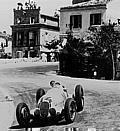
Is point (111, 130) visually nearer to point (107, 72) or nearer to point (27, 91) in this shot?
point (27, 91)

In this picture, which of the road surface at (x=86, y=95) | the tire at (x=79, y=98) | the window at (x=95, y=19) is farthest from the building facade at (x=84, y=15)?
the tire at (x=79, y=98)

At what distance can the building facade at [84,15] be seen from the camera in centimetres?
3022

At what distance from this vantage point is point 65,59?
55.1ft

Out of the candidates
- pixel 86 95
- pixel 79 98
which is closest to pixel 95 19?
pixel 86 95

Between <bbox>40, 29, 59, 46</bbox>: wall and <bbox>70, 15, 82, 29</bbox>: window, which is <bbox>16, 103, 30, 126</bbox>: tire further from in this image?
<bbox>70, 15, 82, 29</bbox>: window

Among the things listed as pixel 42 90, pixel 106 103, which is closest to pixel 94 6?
pixel 106 103

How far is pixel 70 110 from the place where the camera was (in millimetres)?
9938

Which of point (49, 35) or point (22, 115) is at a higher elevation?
point (49, 35)

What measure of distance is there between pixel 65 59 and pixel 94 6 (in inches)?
595

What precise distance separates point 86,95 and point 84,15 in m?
19.2

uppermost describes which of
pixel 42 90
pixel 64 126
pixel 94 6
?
pixel 94 6

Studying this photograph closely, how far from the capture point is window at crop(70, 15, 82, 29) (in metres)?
31.1

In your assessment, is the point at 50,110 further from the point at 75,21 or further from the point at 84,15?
the point at 84,15

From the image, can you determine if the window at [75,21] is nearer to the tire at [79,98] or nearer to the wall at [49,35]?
the wall at [49,35]
